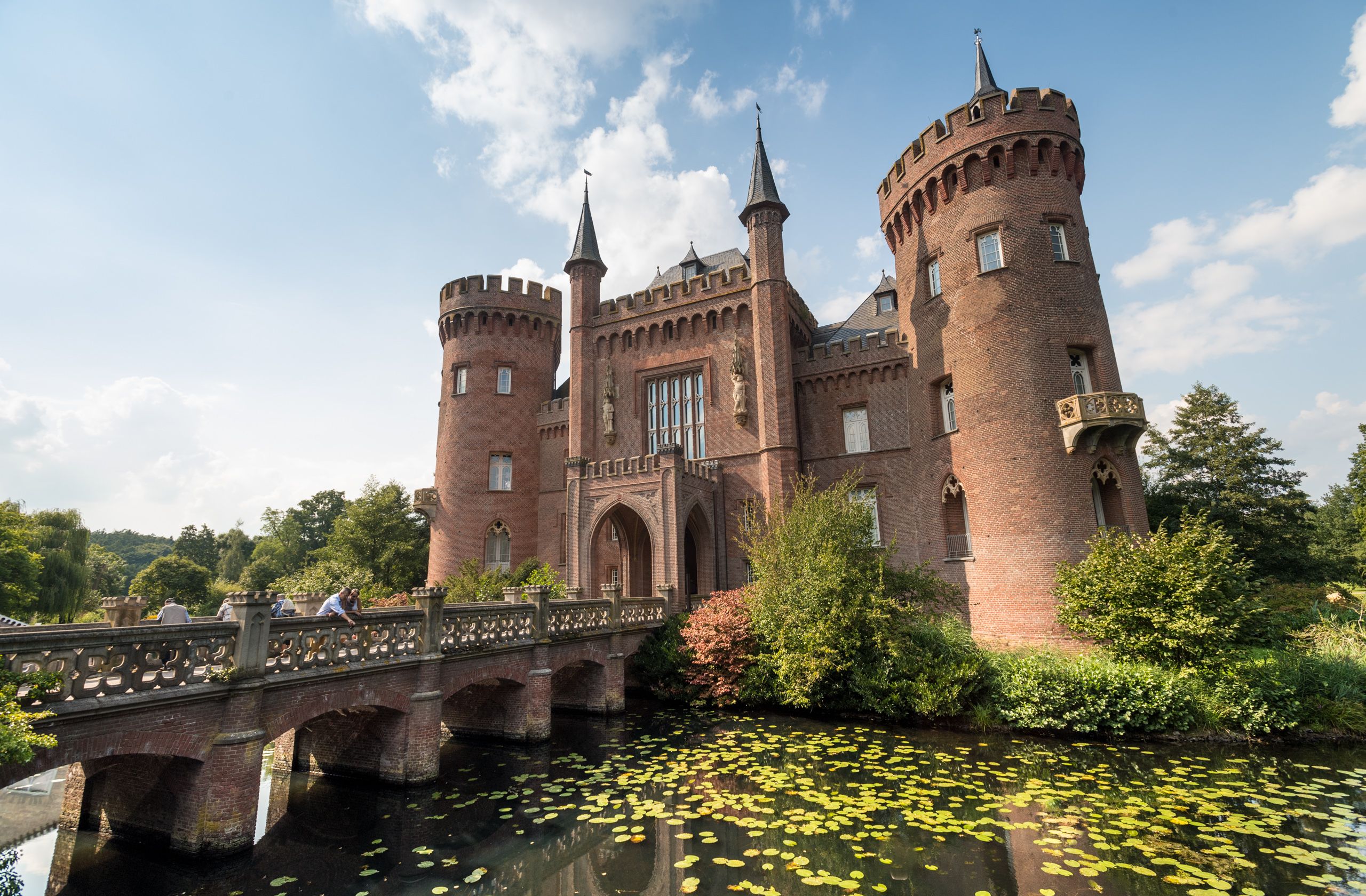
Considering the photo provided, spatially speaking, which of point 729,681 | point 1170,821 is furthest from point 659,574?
point 1170,821

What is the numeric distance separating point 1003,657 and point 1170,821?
21.4ft

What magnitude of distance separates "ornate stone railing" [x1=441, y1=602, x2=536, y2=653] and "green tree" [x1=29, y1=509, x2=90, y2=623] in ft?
107

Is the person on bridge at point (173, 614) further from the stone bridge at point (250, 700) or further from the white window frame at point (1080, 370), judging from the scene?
the white window frame at point (1080, 370)

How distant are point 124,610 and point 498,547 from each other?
726 inches

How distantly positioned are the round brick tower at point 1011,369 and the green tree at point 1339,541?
18551 mm

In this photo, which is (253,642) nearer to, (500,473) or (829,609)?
(829,609)

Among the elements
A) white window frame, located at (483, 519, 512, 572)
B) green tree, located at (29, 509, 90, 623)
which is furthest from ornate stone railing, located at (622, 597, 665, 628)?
green tree, located at (29, 509, 90, 623)

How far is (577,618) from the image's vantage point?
53.9 feet

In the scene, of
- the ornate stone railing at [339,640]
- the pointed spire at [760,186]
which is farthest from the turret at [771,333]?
the ornate stone railing at [339,640]

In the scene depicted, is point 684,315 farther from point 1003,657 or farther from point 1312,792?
point 1312,792

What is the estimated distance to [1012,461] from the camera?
17.8 meters

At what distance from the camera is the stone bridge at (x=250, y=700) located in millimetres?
6957

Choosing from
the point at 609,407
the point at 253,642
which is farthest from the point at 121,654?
the point at 609,407

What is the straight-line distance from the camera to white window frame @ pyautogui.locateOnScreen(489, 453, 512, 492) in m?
28.6
